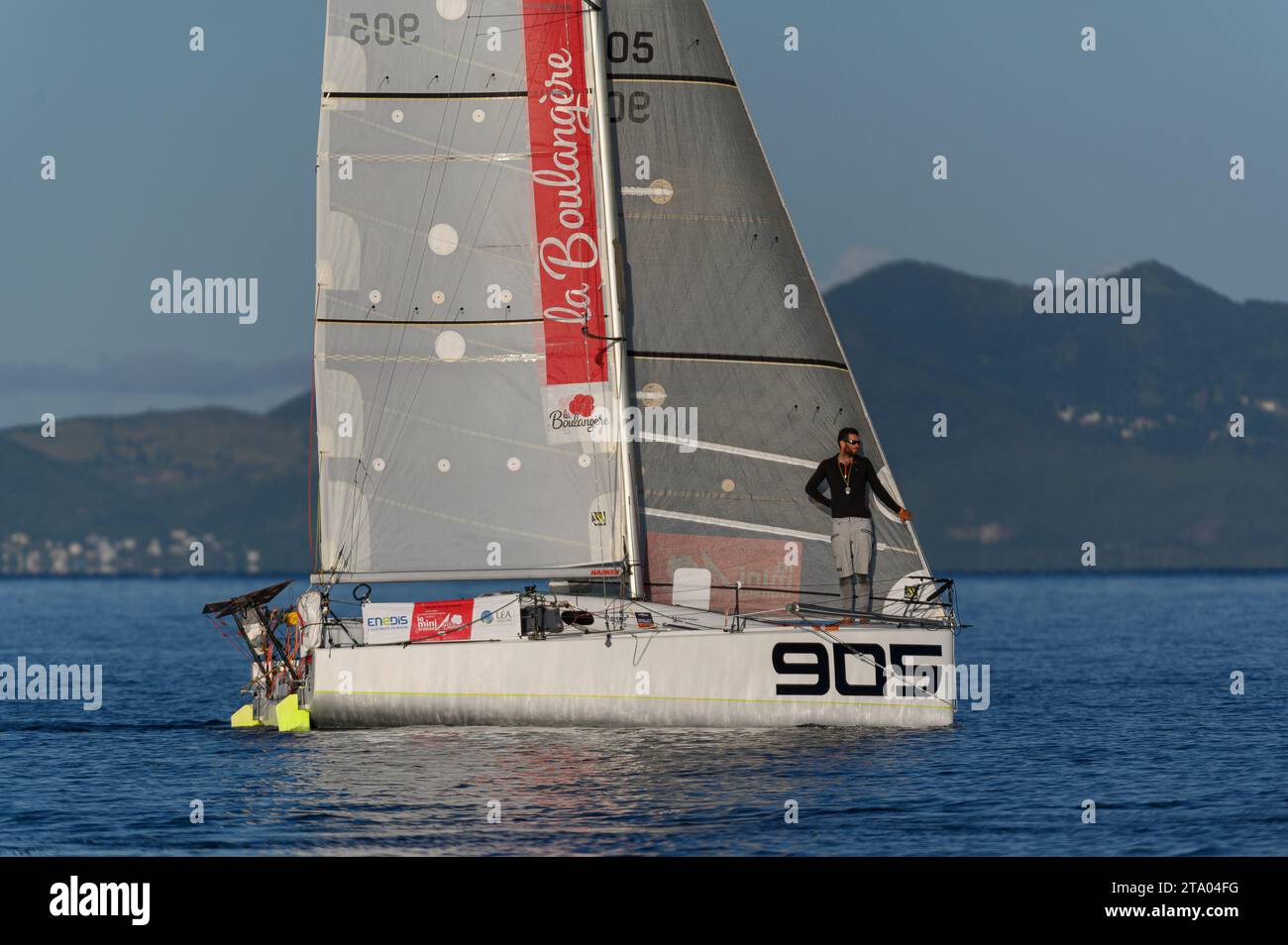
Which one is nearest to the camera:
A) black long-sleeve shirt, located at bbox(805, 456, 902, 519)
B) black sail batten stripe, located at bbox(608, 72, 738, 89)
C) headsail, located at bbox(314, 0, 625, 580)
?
black long-sleeve shirt, located at bbox(805, 456, 902, 519)

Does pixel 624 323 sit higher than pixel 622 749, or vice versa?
pixel 624 323

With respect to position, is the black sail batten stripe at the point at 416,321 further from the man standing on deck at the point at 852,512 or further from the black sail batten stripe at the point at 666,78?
the man standing on deck at the point at 852,512

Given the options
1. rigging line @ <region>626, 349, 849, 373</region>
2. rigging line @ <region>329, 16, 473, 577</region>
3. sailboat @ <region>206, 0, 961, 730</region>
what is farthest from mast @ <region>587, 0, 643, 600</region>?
rigging line @ <region>329, 16, 473, 577</region>

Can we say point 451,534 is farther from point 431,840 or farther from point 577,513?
point 431,840

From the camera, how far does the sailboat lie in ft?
83.0

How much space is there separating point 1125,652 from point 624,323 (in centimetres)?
2551

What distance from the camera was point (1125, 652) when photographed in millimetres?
46969

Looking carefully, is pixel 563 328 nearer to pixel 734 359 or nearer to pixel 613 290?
pixel 613 290

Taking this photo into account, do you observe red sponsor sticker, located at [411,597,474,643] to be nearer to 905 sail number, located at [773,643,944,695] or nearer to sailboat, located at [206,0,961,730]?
sailboat, located at [206,0,961,730]

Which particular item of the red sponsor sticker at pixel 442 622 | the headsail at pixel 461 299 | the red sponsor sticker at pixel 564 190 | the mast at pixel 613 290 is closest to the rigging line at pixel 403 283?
the headsail at pixel 461 299

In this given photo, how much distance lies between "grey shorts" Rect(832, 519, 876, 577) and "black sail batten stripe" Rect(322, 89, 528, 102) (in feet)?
23.4

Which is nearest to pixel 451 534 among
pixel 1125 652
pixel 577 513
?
pixel 577 513
